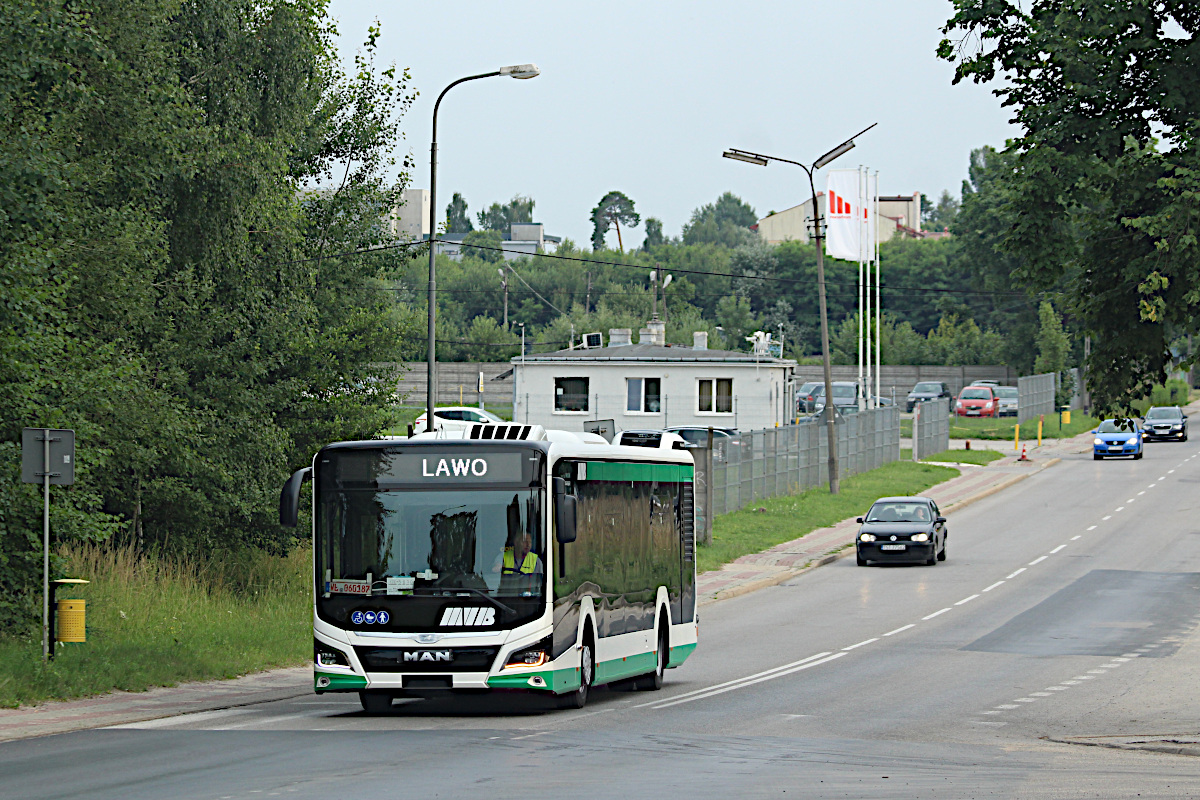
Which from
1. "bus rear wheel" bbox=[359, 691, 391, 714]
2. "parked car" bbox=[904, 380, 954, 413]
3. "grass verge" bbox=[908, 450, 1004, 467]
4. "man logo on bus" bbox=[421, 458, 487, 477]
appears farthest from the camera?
"parked car" bbox=[904, 380, 954, 413]

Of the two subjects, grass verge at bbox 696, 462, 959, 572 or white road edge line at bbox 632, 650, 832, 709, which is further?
grass verge at bbox 696, 462, 959, 572

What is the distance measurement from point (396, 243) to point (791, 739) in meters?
21.6

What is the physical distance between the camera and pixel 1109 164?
1625 cm

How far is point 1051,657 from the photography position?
21.4 m

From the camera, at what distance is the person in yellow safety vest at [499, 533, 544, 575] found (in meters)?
14.2

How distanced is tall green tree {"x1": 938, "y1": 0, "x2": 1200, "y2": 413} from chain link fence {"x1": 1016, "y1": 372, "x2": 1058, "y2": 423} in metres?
61.1

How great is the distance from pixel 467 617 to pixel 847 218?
5057 cm

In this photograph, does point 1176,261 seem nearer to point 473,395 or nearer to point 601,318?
point 473,395

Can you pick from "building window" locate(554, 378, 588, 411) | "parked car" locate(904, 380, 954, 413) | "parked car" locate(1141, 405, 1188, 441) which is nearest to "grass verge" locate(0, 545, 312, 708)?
"building window" locate(554, 378, 588, 411)

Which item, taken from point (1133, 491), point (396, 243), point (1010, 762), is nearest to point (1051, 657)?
point (1010, 762)

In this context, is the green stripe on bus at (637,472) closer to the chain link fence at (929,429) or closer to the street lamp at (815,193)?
the street lamp at (815,193)

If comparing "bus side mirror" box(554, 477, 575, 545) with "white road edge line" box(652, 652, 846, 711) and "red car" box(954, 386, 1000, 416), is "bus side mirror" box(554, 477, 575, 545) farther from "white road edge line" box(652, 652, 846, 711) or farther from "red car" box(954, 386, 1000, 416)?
"red car" box(954, 386, 1000, 416)

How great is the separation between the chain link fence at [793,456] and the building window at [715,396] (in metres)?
6.73

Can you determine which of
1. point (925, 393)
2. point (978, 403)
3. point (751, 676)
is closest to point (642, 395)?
point (978, 403)
